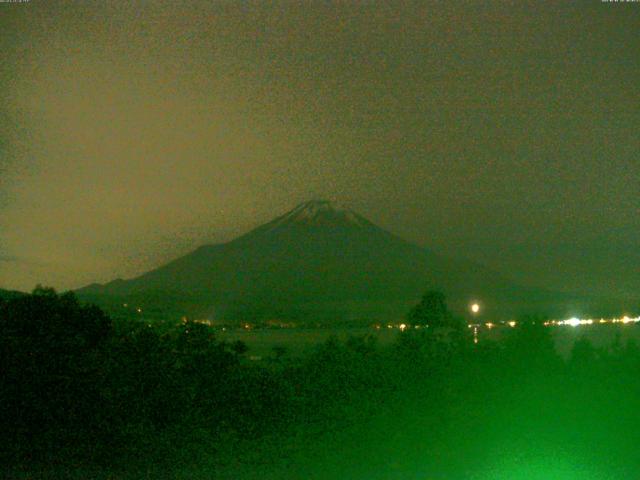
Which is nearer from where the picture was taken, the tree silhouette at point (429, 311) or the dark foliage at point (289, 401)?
the dark foliage at point (289, 401)

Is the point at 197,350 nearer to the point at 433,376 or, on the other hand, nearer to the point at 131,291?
the point at 433,376

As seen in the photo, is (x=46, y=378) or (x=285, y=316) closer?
(x=46, y=378)

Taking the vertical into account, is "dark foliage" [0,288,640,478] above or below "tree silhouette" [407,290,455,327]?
below

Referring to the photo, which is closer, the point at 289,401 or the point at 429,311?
the point at 289,401

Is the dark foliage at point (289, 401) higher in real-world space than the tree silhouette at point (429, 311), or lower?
lower

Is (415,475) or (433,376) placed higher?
(433,376)

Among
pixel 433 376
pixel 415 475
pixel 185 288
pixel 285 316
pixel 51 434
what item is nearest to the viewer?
pixel 415 475

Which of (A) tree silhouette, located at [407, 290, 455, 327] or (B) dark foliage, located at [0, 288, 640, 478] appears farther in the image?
(A) tree silhouette, located at [407, 290, 455, 327]

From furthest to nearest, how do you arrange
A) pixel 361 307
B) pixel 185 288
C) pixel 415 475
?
pixel 185 288, pixel 361 307, pixel 415 475

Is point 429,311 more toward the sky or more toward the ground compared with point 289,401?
more toward the sky

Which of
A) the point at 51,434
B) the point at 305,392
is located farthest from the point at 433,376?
the point at 51,434
